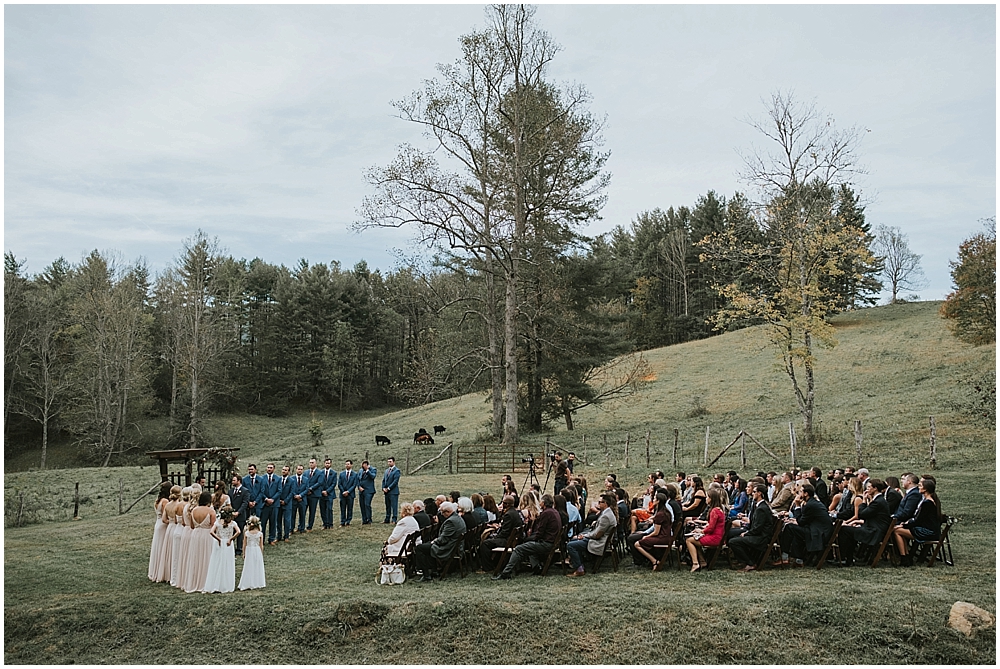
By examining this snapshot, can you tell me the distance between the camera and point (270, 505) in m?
14.5

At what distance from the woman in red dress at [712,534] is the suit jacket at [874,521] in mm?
1860

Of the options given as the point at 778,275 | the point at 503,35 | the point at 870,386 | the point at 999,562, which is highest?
the point at 503,35

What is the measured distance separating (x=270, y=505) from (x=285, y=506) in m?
0.47

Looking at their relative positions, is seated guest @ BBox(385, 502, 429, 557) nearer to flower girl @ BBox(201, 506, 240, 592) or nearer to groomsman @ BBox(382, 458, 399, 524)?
flower girl @ BBox(201, 506, 240, 592)

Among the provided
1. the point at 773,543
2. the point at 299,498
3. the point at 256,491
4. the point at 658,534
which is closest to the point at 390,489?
the point at 299,498

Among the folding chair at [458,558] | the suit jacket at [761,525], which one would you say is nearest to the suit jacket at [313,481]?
the folding chair at [458,558]

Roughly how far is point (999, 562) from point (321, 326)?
201 ft

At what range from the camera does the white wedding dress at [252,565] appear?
34.8 feet

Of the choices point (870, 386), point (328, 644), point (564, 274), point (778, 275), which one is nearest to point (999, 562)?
point (328, 644)

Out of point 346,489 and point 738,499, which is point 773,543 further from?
point 346,489

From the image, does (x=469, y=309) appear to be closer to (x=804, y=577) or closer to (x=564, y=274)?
(x=564, y=274)

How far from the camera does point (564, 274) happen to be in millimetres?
32656

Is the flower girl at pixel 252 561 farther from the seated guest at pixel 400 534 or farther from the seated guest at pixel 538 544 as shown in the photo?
the seated guest at pixel 538 544

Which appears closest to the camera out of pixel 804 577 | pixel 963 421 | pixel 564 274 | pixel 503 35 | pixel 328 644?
pixel 328 644
